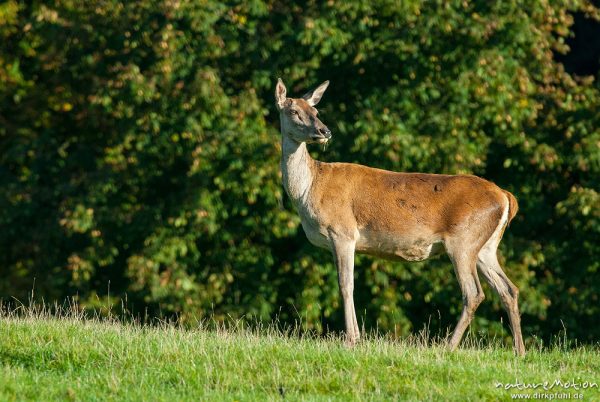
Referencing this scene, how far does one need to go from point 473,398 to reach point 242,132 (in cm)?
828

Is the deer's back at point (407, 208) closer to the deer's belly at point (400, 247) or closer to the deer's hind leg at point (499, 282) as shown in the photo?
the deer's belly at point (400, 247)

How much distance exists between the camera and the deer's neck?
37.3 feet

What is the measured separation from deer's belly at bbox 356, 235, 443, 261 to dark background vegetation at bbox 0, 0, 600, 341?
13.3ft

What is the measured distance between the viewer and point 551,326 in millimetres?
17281

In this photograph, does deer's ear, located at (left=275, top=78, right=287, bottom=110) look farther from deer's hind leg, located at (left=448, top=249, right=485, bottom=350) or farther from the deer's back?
deer's hind leg, located at (left=448, top=249, right=485, bottom=350)

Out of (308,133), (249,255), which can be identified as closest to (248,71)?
(249,255)

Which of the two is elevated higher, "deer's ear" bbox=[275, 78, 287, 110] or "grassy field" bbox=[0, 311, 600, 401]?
"deer's ear" bbox=[275, 78, 287, 110]

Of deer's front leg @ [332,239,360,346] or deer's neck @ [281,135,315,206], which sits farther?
deer's neck @ [281,135,315,206]

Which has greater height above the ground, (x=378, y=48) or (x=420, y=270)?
(x=378, y=48)

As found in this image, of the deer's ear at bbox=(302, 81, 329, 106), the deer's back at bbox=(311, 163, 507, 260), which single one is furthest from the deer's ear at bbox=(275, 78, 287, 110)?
the deer's back at bbox=(311, 163, 507, 260)

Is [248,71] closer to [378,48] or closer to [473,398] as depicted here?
[378,48]

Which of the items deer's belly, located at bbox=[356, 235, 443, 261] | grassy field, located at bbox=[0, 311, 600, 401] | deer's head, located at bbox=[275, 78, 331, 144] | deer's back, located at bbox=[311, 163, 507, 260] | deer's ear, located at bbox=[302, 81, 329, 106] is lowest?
grassy field, located at bbox=[0, 311, 600, 401]

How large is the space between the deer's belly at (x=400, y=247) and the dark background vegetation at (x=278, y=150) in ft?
13.3

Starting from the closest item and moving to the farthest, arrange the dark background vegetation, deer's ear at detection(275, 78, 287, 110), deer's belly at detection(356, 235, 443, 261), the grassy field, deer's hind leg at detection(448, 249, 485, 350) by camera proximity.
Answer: the grassy field → deer's hind leg at detection(448, 249, 485, 350) → deer's belly at detection(356, 235, 443, 261) → deer's ear at detection(275, 78, 287, 110) → the dark background vegetation
